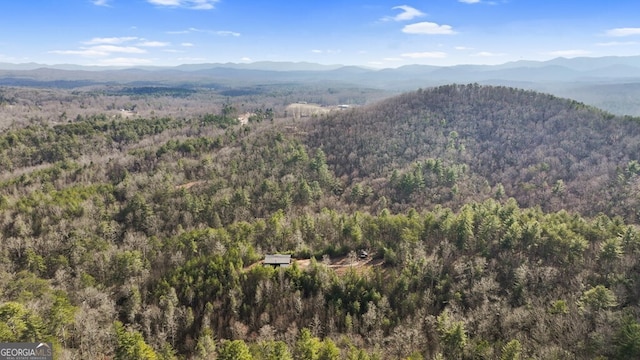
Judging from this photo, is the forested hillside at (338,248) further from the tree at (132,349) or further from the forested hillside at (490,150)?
the forested hillside at (490,150)

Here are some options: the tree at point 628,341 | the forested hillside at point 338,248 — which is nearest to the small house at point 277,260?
the forested hillside at point 338,248

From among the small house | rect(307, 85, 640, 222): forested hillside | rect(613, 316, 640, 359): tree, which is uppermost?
rect(307, 85, 640, 222): forested hillside

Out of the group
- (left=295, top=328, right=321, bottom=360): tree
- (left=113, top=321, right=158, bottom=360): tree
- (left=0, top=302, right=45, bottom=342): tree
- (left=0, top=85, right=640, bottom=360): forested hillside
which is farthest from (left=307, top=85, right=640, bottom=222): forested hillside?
(left=0, top=302, right=45, bottom=342): tree

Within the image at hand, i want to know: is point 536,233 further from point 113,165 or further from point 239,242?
point 113,165

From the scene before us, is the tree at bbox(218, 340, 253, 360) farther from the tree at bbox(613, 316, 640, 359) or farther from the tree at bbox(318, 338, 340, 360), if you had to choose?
the tree at bbox(613, 316, 640, 359)

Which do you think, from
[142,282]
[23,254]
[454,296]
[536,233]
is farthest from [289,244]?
[23,254]

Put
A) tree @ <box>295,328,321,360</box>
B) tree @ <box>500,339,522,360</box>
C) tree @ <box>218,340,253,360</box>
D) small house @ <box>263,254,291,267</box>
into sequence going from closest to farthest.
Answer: tree @ <box>500,339,522,360</box>
tree @ <box>218,340,253,360</box>
tree @ <box>295,328,321,360</box>
small house @ <box>263,254,291,267</box>

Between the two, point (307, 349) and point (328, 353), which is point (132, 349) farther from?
point (328, 353)
